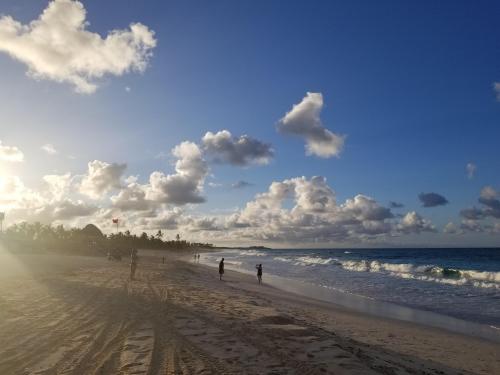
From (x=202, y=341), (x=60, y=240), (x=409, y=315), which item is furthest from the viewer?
(x=60, y=240)

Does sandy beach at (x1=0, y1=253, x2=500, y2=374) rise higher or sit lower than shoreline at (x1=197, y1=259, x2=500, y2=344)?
higher

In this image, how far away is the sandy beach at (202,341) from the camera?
7871 mm

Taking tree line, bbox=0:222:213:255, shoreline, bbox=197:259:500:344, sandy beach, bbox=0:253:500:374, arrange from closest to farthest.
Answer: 1. sandy beach, bbox=0:253:500:374
2. shoreline, bbox=197:259:500:344
3. tree line, bbox=0:222:213:255

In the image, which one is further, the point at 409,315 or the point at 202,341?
the point at 409,315

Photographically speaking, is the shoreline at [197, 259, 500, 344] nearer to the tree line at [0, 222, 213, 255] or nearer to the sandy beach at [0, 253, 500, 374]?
the sandy beach at [0, 253, 500, 374]

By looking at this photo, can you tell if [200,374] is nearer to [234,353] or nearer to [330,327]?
[234,353]

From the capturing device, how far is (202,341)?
9672 millimetres

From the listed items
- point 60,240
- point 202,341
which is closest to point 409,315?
point 202,341

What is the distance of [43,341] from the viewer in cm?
915

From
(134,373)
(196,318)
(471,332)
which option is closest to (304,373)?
(134,373)

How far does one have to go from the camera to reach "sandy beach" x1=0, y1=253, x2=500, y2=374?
25.8 feet

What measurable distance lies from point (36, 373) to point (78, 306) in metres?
7.16

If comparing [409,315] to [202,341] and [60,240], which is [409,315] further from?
[60,240]

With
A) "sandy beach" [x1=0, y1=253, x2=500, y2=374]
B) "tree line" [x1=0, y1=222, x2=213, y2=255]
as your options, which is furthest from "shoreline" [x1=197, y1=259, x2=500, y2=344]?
"tree line" [x1=0, y1=222, x2=213, y2=255]
